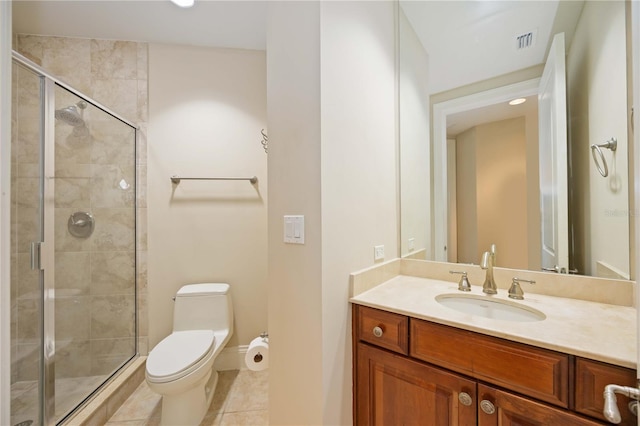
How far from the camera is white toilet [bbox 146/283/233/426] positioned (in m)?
1.31

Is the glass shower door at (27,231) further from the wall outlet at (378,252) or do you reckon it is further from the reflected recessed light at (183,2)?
the wall outlet at (378,252)

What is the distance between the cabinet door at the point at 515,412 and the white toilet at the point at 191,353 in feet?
4.54

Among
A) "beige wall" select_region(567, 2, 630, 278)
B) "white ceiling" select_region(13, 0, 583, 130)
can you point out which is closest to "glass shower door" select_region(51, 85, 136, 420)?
"white ceiling" select_region(13, 0, 583, 130)

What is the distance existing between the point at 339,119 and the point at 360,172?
0.87 feet

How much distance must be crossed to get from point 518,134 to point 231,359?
2488 millimetres

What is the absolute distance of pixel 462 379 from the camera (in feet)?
2.68

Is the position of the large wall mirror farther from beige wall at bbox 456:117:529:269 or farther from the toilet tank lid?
the toilet tank lid

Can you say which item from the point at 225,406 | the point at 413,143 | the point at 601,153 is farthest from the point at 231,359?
the point at 601,153

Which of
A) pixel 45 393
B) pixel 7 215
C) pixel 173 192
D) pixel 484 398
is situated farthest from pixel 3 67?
pixel 484 398

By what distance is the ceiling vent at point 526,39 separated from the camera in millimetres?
1154

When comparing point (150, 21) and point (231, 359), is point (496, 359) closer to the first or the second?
point (231, 359)

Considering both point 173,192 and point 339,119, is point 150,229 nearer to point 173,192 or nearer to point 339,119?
point 173,192

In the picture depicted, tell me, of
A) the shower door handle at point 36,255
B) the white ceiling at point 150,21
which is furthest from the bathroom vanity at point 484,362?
the white ceiling at point 150,21

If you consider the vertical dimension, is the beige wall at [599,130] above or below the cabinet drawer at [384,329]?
above
